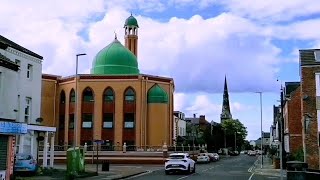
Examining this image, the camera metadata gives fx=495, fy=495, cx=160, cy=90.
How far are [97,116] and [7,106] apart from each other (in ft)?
165

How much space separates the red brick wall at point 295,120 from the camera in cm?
5362

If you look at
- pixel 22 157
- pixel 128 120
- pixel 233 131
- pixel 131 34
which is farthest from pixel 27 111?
pixel 233 131

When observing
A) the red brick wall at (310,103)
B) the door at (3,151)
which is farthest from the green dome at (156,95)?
the door at (3,151)

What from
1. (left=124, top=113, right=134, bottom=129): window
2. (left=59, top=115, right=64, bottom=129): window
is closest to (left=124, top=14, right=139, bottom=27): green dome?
(left=124, top=113, right=134, bottom=129): window

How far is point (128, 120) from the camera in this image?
71.9 meters

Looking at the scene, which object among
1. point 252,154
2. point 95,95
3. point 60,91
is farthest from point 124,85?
point 252,154

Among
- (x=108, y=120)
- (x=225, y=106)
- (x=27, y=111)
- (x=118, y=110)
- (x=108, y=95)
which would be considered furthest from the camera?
(x=225, y=106)

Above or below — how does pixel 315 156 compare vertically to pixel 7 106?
below

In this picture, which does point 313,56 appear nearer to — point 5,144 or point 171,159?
point 171,159

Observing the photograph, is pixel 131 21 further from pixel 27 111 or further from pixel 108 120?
pixel 27 111

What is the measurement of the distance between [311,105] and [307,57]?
12.4 feet

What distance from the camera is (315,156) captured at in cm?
3669

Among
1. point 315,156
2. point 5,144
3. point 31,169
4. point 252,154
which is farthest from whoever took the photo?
point 252,154

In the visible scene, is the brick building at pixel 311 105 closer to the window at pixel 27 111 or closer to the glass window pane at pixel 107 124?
the window at pixel 27 111
